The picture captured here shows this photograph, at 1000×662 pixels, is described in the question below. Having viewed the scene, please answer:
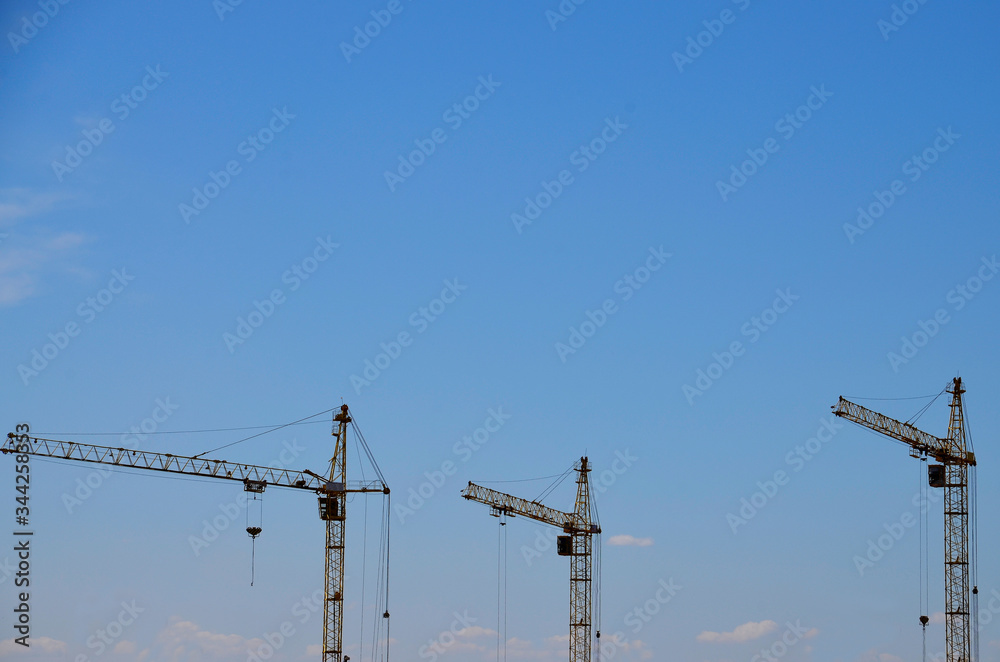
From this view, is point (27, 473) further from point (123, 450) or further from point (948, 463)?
point (948, 463)

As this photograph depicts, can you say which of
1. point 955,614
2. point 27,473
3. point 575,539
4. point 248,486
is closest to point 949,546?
point 955,614

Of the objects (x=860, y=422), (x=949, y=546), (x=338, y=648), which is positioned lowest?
(x=338, y=648)

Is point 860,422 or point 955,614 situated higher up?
point 860,422

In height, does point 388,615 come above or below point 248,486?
below

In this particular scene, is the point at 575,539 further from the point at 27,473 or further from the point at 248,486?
the point at 27,473

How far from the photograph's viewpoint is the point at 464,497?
588ft

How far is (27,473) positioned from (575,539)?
95943mm

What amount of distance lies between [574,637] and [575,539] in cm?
1170

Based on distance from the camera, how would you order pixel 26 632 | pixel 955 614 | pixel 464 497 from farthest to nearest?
pixel 464 497 < pixel 955 614 < pixel 26 632

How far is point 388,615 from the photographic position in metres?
159

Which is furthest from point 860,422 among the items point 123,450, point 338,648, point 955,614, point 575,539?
point 123,450

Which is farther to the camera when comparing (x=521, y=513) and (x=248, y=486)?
(x=521, y=513)

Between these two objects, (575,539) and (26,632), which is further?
(575,539)

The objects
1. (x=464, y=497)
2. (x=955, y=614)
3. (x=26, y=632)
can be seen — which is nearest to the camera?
(x=26, y=632)
